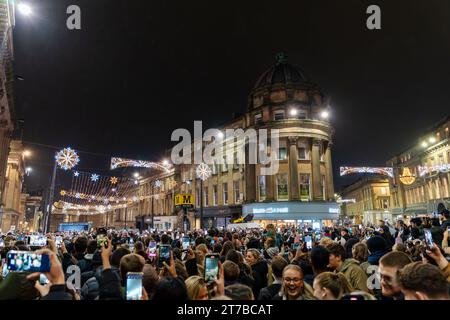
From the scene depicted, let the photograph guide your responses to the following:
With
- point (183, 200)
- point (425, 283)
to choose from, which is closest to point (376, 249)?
point (425, 283)

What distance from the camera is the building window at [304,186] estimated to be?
41.5 metres

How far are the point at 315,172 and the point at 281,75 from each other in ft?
47.0

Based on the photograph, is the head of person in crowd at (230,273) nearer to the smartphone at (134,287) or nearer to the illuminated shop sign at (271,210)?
the smartphone at (134,287)

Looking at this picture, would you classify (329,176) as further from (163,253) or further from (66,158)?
(163,253)

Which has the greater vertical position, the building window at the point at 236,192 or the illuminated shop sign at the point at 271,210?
the building window at the point at 236,192

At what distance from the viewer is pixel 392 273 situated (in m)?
3.59

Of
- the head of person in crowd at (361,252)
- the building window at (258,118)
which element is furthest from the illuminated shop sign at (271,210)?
the head of person in crowd at (361,252)

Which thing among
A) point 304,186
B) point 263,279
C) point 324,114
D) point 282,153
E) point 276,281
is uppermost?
point 324,114

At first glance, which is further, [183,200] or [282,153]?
[282,153]

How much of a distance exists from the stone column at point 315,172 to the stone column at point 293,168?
2.38 meters

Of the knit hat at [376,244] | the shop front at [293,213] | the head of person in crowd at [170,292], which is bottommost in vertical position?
the head of person in crowd at [170,292]
